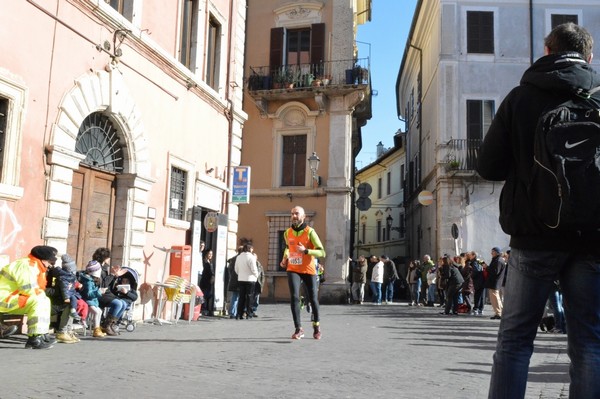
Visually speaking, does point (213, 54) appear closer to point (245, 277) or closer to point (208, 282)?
point (208, 282)

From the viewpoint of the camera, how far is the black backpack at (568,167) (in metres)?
2.75

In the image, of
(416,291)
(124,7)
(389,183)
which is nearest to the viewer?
(124,7)

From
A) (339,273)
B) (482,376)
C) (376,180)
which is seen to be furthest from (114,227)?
(376,180)

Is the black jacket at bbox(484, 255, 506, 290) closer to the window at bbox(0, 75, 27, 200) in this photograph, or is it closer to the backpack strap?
the window at bbox(0, 75, 27, 200)

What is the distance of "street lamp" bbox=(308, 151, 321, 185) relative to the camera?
25484mm

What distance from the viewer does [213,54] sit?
17047 mm

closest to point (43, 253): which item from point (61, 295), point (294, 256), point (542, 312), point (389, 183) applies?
point (61, 295)

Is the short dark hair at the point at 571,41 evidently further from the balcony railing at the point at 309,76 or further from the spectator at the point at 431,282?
the balcony railing at the point at 309,76

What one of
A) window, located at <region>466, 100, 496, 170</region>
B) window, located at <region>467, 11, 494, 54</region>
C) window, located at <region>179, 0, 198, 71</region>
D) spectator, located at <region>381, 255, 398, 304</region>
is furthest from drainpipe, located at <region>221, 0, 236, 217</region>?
window, located at <region>467, 11, 494, 54</region>

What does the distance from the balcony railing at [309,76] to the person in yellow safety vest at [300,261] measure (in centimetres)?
1769

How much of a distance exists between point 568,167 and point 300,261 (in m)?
6.68

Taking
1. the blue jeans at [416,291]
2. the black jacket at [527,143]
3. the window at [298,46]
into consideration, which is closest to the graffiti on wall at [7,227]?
the black jacket at [527,143]

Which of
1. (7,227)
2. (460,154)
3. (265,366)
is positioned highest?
(460,154)

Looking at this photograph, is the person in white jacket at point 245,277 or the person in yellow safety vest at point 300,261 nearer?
the person in yellow safety vest at point 300,261
